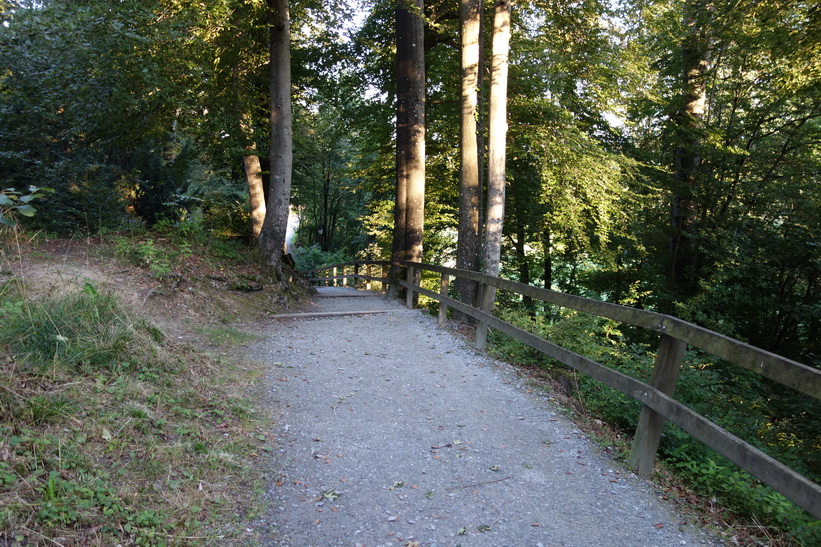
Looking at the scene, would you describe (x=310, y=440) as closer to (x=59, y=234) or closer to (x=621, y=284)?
(x=59, y=234)

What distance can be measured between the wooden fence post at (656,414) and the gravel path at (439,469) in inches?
5.4

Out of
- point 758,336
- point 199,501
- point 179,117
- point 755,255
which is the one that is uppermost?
point 179,117

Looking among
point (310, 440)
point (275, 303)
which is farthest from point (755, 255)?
point (310, 440)

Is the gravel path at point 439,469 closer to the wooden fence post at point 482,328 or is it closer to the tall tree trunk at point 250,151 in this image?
the wooden fence post at point 482,328

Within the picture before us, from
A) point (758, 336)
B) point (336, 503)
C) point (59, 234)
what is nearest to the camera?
point (336, 503)

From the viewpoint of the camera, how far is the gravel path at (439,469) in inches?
121

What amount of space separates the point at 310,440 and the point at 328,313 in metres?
6.17

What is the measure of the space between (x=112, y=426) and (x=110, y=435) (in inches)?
5.8

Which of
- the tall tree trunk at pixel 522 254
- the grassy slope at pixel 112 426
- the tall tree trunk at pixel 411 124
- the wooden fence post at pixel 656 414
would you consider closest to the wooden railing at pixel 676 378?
the wooden fence post at pixel 656 414

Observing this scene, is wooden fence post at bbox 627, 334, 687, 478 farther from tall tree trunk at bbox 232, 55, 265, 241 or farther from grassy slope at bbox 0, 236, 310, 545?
tall tree trunk at bbox 232, 55, 265, 241

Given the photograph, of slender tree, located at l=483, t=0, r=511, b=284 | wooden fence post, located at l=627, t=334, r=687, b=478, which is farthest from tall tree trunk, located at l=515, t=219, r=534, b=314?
wooden fence post, located at l=627, t=334, r=687, b=478

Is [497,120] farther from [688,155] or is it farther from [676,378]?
[688,155]

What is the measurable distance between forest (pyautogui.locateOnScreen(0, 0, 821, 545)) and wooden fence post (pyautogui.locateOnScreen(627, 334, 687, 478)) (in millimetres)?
1426

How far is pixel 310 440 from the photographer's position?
4.28 meters
